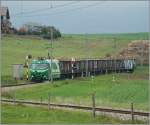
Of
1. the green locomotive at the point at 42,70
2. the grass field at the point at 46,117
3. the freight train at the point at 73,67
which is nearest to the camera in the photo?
the grass field at the point at 46,117

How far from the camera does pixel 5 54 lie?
270 ft

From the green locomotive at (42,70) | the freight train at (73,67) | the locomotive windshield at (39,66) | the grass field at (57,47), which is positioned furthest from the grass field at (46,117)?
the grass field at (57,47)

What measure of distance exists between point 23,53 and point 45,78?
32970 mm

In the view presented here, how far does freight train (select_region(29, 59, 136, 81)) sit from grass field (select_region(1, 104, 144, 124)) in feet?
81.5

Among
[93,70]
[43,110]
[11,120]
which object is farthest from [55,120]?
[93,70]

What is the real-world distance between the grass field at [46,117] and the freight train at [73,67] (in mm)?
24833

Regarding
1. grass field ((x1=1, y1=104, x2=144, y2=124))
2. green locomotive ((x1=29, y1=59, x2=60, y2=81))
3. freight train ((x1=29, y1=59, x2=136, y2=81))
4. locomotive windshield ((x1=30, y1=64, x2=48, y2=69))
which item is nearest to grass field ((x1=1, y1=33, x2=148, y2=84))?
freight train ((x1=29, y1=59, x2=136, y2=81))

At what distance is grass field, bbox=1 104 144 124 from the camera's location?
70.6 ft

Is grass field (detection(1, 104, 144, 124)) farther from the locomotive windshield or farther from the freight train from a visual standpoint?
the locomotive windshield

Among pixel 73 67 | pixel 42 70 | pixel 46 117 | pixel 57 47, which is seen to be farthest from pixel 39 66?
pixel 57 47

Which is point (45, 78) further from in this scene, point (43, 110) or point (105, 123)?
point (105, 123)

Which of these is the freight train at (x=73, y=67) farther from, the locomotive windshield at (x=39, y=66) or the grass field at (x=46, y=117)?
the grass field at (x=46, y=117)

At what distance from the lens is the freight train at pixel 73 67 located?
5297cm

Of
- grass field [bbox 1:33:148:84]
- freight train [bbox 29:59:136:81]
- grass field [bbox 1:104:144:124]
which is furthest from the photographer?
grass field [bbox 1:33:148:84]
